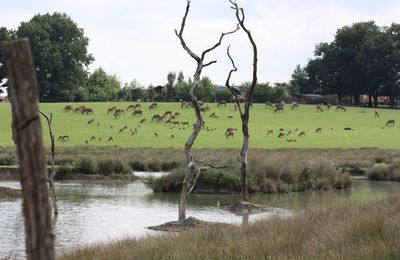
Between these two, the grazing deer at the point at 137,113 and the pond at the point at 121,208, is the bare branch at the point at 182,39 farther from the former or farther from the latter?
the grazing deer at the point at 137,113

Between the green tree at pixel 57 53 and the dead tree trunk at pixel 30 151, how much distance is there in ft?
351

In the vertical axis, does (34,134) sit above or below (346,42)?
below

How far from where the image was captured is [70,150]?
2106 inches

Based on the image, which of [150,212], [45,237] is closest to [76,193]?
[150,212]

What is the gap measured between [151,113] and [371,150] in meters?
35.3

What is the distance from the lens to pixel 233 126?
7356cm

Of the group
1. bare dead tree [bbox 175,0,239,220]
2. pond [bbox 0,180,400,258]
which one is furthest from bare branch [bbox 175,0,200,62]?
pond [bbox 0,180,400,258]

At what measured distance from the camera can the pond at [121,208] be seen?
1864 centimetres

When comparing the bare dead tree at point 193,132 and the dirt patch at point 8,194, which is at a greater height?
the bare dead tree at point 193,132

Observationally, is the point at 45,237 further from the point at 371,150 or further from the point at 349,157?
the point at 371,150

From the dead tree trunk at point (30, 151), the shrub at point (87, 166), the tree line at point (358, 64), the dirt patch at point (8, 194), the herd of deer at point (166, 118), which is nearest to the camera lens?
the dead tree trunk at point (30, 151)

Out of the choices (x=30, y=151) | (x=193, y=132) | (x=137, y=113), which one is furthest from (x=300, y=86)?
(x=30, y=151)

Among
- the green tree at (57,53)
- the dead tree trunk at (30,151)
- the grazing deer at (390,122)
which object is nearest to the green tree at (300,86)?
the green tree at (57,53)

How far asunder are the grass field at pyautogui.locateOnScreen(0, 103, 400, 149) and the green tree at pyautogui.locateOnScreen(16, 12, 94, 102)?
20.0 m
